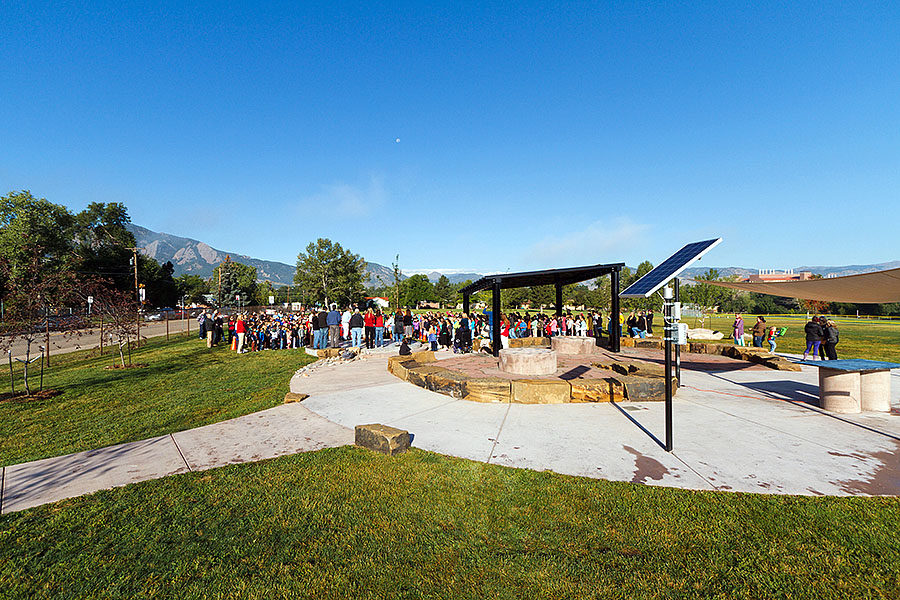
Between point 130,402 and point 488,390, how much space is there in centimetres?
808

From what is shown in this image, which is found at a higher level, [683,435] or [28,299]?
[28,299]

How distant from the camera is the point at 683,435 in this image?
6035mm

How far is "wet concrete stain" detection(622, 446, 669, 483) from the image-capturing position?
15.0 feet

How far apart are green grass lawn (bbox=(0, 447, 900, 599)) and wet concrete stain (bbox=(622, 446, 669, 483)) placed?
1.21ft

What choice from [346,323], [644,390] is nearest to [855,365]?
[644,390]

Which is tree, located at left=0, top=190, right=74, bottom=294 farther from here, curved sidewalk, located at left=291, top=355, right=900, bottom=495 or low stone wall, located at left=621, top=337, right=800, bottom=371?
low stone wall, located at left=621, top=337, right=800, bottom=371

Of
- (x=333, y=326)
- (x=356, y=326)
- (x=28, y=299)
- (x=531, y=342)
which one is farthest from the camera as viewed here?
(x=333, y=326)

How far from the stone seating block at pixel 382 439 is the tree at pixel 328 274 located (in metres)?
78.3

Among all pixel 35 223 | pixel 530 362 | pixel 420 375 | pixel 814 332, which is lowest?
pixel 420 375

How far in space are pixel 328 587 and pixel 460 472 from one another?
220 cm

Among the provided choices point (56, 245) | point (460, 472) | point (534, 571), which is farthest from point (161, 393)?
point (56, 245)

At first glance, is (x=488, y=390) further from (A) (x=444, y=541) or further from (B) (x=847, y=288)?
(B) (x=847, y=288)

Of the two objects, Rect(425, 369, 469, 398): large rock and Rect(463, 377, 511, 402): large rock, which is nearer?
Rect(463, 377, 511, 402): large rock

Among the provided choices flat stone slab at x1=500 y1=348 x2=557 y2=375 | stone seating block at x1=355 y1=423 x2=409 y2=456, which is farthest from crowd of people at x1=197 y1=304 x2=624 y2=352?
stone seating block at x1=355 y1=423 x2=409 y2=456
